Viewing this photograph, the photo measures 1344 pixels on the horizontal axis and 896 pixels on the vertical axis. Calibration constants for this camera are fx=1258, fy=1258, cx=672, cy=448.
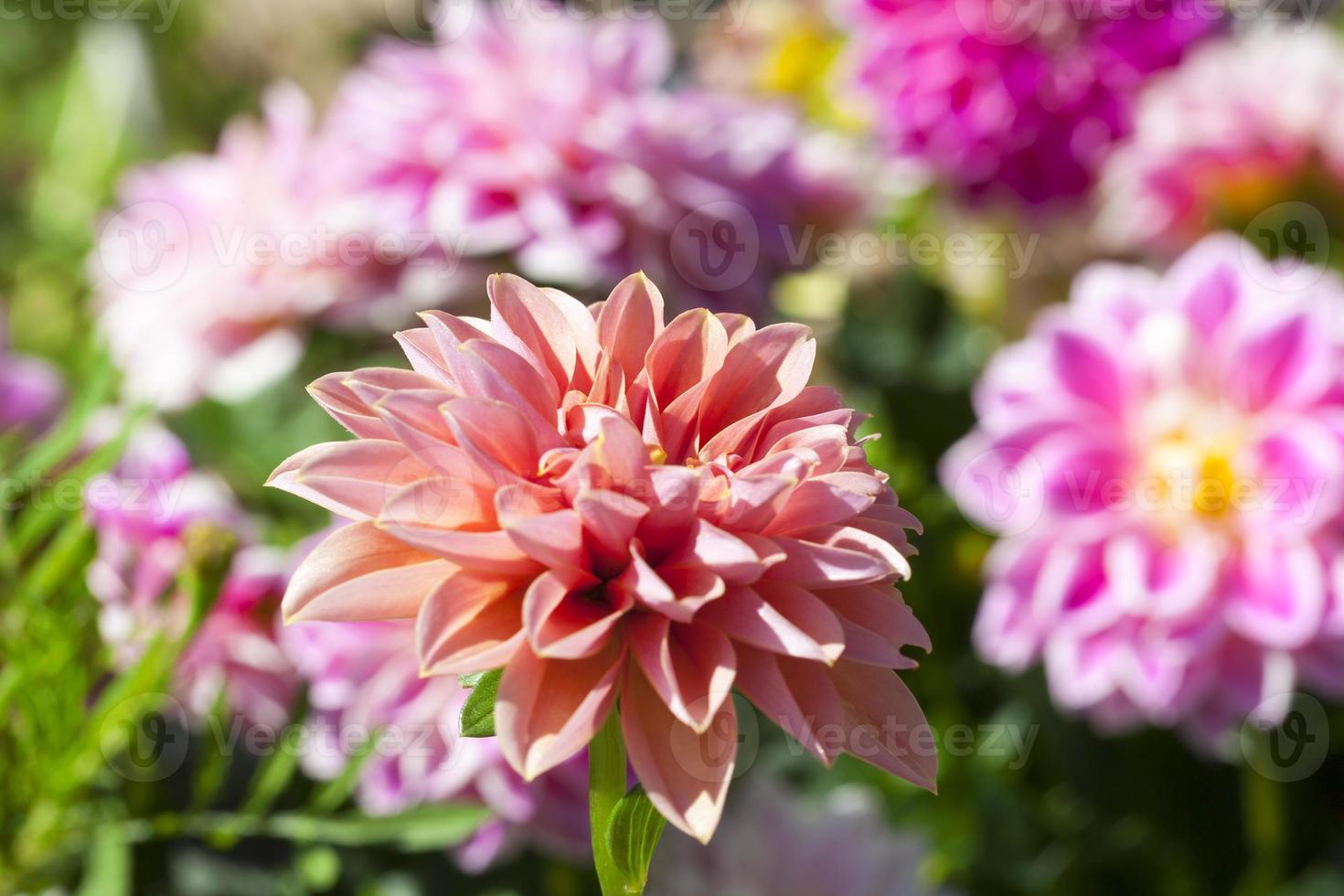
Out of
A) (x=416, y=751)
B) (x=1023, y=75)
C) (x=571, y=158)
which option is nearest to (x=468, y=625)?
(x=416, y=751)

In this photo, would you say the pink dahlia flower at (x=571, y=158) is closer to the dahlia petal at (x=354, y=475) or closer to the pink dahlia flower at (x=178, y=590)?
the pink dahlia flower at (x=178, y=590)

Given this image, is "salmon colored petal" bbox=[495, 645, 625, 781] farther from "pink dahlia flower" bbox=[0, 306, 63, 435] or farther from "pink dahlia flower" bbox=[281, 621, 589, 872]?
"pink dahlia flower" bbox=[0, 306, 63, 435]

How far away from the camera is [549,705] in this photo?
0.18 m

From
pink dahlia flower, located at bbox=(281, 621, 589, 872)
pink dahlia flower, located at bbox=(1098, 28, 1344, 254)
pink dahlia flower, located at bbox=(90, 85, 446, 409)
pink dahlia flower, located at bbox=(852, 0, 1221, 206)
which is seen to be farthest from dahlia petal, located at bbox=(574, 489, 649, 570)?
pink dahlia flower, located at bbox=(1098, 28, 1344, 254)

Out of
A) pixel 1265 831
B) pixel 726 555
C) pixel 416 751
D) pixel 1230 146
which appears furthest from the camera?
pixel 1230 146

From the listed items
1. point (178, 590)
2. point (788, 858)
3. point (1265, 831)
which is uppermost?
point (178, 590)

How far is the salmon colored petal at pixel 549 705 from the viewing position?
17 centimetres

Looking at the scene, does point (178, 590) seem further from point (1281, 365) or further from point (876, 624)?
point (1281, 365)

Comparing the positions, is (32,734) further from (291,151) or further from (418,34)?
(418,34)

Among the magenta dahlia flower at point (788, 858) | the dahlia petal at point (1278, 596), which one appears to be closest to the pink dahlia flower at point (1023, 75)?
the dahlia petal at point (1278, 596)

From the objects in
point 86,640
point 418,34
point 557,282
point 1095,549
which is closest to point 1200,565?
point 1095,549

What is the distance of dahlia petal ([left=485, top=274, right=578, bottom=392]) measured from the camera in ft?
0.64

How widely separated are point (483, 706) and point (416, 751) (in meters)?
0.16

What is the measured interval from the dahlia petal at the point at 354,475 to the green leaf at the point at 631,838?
0.06m
